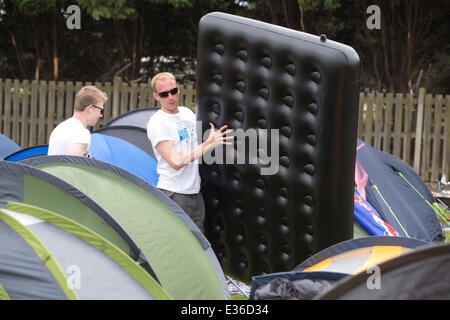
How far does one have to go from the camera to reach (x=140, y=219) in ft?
11.3

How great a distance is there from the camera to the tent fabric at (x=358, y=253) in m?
3.31

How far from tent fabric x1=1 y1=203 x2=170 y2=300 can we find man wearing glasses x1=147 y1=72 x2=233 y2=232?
1.31 m

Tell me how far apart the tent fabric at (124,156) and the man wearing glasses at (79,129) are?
3.82ft

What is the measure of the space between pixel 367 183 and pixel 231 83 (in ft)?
8.08

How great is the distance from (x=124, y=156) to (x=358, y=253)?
281 cm

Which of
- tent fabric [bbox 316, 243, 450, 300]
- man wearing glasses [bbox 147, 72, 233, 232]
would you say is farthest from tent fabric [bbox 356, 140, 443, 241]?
tent fabric [bbox 316, 243, 450, 300]

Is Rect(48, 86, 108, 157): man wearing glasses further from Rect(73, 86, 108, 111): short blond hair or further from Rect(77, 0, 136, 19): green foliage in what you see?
Rect(77, 0, 136, 19): green foliage

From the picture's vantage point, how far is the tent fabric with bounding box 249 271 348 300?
2.71 meters

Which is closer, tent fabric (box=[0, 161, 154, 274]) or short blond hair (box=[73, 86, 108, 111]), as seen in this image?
tent fabric (box=[0, 161, 154, 274])

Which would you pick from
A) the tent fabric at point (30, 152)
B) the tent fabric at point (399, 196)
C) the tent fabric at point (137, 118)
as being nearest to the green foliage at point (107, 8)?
the tent fabric at point (137, 118)
